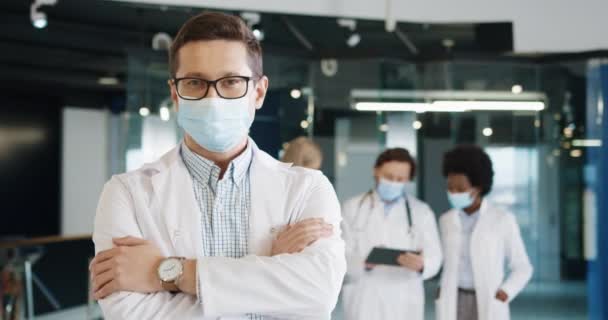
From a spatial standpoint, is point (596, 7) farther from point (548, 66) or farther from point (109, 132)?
point (109, 132)

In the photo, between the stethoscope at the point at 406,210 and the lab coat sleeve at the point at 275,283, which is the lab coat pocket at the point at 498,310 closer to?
the stethoscope at the point at 406,210

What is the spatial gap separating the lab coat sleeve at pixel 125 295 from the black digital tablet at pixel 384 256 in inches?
108

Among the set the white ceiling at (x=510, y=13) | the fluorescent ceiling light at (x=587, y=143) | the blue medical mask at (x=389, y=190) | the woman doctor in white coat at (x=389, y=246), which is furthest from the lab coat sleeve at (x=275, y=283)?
the fluorescent ceiling light at (x=587, y=143)

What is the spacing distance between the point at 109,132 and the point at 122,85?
1955 millimetres

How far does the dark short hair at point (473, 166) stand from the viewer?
500 centimetres

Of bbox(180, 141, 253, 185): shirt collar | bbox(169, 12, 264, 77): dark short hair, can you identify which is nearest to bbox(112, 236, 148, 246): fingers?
bbox(180, 141, 253, 185): shirt collar

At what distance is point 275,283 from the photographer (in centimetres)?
184

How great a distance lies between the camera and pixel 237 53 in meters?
1.90

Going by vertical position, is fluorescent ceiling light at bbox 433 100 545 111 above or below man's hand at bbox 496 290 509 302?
above

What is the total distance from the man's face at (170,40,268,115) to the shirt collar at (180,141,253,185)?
22 centimetres

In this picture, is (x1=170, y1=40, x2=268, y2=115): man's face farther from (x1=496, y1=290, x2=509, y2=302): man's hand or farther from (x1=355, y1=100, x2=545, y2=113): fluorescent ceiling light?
(x1=355, y1=100, x2=545, y2=113): fluorescent ceiling light

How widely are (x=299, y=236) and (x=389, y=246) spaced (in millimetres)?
2904

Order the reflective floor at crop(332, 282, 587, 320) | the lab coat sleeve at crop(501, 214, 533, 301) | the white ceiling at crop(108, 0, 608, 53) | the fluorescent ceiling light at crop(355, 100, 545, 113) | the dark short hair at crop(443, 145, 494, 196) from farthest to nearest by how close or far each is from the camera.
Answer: the fluorescent ceiling light at crop(355, 100, 545, 113), the reflective floor at crop(332, 282, 587, 320), the white ceiling at crop(108, 0, 608, 53), the dark short hair at crop(443, 145, 494, 196), the lab coat sleeve at crop(501, 214, 533, 301)

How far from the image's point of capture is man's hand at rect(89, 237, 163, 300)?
6.10 feet
